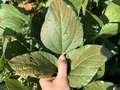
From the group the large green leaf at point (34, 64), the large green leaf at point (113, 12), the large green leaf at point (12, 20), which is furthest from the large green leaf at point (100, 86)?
the large green leaf at point (12, 20)

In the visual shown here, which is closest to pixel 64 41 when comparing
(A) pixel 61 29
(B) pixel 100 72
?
(A) pixel 61 29

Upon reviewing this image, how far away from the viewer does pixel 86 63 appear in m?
1.02

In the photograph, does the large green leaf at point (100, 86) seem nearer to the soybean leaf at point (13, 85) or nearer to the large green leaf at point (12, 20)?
the soybean leaf at point (13, 85)

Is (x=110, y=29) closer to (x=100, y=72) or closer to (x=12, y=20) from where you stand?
(x=100, y=72)

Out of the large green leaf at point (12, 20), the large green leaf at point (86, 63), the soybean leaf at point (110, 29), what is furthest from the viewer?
the large green leaf at point (12, 20)

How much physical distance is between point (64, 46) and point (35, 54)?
0.10 m

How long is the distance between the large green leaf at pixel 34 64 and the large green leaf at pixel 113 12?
0.82 ft

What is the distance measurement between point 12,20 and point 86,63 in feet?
1.35

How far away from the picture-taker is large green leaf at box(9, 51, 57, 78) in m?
1.02

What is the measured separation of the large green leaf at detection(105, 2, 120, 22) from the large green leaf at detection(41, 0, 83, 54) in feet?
0.56

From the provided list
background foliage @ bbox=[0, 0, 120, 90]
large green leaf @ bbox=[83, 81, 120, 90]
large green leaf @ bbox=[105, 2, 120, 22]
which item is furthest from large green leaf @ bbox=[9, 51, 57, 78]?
large green leaf @ bbox=[105, 2, 120, 22]

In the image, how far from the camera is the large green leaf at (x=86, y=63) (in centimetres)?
100

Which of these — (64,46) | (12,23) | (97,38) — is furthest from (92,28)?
(12,23)

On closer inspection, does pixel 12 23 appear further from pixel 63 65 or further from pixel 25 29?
pixel 63 65
